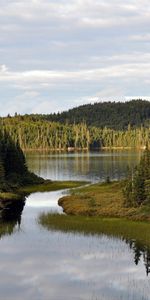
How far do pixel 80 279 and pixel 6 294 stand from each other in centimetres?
700

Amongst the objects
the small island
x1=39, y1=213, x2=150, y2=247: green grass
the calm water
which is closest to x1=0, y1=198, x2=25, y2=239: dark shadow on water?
the calm water

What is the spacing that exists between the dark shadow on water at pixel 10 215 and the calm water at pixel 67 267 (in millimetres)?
291

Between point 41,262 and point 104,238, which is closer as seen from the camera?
point 41,262

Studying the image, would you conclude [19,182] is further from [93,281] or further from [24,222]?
[93,281]

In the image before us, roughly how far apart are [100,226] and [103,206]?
13.4m

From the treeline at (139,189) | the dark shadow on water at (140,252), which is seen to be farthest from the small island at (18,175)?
the dark shadow on water at (140,252)

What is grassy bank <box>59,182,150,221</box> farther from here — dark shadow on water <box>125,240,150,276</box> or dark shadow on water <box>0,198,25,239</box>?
dark shadow on water <box>125,240,150,276</box>

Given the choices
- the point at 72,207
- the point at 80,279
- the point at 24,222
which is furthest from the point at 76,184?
the point at 80,279

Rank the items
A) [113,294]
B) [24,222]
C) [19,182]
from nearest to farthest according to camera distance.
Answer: [113,294], [24,222], [19,182]

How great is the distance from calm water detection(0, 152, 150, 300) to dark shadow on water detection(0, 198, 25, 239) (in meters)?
0.29

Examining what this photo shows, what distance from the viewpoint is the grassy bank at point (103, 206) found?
236 ft

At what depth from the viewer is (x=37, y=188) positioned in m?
118

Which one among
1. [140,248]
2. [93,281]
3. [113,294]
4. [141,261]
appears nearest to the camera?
[113,294]

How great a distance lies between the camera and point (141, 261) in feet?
164
